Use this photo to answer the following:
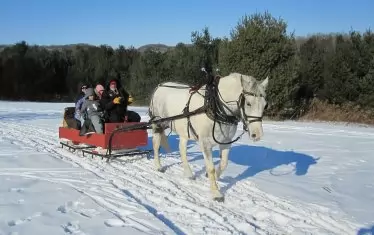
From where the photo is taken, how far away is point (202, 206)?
6.12m

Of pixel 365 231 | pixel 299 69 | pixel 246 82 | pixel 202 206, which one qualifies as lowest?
pixel 365 231

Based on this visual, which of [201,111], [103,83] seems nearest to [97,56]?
[103,83]

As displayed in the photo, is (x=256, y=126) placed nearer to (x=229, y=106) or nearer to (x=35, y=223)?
(x=229, y=106)

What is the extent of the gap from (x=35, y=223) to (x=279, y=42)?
744 inches

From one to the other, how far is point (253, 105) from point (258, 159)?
14.4ft

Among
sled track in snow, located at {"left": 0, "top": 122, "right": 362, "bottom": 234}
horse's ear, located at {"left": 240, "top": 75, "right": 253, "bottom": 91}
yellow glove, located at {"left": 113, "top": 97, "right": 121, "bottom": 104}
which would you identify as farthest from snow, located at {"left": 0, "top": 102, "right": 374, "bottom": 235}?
horse's ear, located at {"left": 240, "top": 75, "right": 253, "bottom": 91}

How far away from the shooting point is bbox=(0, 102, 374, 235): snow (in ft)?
17.2

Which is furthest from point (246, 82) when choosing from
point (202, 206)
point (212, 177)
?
point (202, 206)

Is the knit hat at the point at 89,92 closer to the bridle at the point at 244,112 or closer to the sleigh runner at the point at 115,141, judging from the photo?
the sleigh runner at the point at 115,141

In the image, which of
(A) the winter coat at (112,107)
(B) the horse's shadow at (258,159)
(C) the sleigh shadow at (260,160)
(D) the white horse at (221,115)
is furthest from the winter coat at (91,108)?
(C) the sleigh shadow at (260,160)

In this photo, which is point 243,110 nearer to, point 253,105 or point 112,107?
point 253,105

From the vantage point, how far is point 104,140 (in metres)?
9.52

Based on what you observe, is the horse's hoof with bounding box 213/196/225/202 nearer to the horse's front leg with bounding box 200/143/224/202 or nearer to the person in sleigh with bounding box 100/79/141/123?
the horse's front leg with bounding box 200/143/224/202

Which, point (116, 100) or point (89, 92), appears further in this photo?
point (89, 92)
